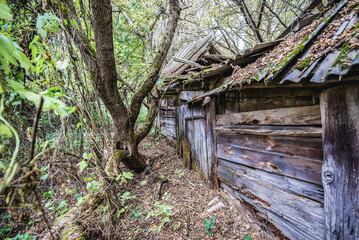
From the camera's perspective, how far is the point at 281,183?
2166 mm

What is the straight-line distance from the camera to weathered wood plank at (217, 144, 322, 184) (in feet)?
5.85

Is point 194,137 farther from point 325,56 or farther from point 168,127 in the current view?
point 325,56

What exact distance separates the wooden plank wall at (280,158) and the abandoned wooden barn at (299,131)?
1 centimetres

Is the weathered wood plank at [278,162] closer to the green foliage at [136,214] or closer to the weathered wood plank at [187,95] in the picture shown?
the weathered wood plank at [187,95]

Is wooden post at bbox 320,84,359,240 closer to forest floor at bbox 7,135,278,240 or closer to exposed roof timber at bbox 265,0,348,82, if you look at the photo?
exposed roof timber at bbox 265,0,348,82

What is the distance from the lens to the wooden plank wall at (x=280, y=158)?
1.77 metres

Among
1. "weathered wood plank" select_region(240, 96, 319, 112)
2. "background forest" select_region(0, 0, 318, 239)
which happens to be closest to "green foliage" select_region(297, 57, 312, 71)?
"weathered wood plank" select_region(240, 96, 319, 112)

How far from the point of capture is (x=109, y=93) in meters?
3.16

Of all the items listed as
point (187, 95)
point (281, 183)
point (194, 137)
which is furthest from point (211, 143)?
point (187, 95)

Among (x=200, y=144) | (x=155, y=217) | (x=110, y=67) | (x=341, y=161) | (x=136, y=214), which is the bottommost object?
(x=155, y=217)

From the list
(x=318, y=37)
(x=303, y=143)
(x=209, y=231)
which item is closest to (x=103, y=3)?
(x=318, y=37)

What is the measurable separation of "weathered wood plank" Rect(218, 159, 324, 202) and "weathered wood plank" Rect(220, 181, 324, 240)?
8cm

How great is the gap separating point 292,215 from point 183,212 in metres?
1.87

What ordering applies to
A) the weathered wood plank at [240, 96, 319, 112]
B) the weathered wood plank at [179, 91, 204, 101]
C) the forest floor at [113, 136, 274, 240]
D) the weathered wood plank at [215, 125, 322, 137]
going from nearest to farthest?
the weathered wood plank at [215, 125, 322, 137], the weathered wood plank at [240, 96, 319, 112], the forest floor at [113, 136, 274, 240], the weathered wood plank at [179, 91, 204, 101]
